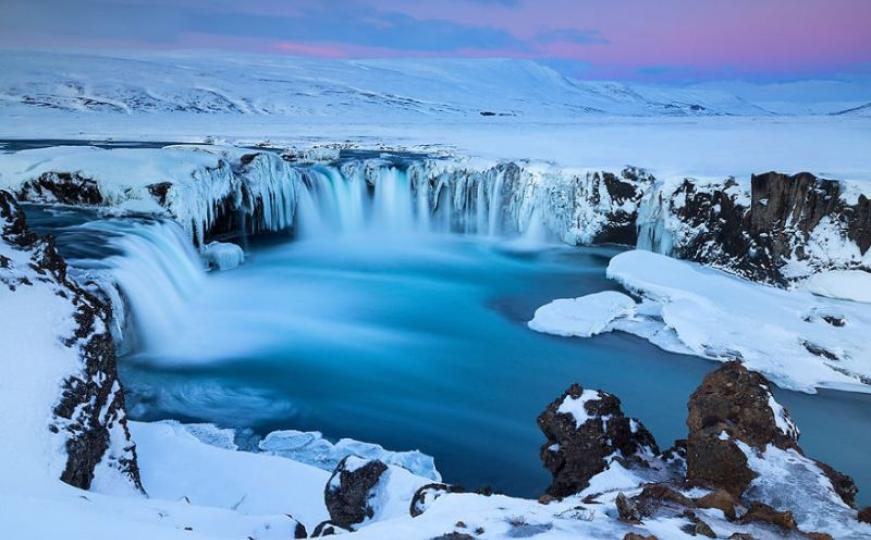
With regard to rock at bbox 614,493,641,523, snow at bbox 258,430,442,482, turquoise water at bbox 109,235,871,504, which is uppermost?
rock at bbox 614,493,641,523

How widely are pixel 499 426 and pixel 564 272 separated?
7.67 m

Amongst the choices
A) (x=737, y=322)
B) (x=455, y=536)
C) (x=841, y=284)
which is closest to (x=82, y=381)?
(x=455, y=536)

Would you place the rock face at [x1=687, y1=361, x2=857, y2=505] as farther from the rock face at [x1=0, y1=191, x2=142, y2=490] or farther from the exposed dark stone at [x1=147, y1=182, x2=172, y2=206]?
the exposed dark stone at [x1=147, y1=182, x2=172, y2=206]

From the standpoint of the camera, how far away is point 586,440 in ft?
17.2

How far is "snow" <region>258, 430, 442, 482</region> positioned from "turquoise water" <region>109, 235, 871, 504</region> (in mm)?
240

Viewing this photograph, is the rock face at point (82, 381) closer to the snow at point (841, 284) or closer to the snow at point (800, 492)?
the snow at point (800, 492)

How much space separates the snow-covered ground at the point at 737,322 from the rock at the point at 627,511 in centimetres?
676

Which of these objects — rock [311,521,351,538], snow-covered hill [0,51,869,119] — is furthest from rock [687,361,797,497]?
snow-covered hill [0,51,869,119]

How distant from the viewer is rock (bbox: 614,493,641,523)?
11.6ft

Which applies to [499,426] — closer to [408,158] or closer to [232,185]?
[232,185]

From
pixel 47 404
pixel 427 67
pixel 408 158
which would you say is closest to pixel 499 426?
pixel 47 404

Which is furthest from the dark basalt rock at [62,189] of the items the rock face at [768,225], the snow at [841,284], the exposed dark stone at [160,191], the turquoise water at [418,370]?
the snow at [841,284]

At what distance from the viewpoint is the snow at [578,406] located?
17.5 feet

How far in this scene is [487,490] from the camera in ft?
16.7
